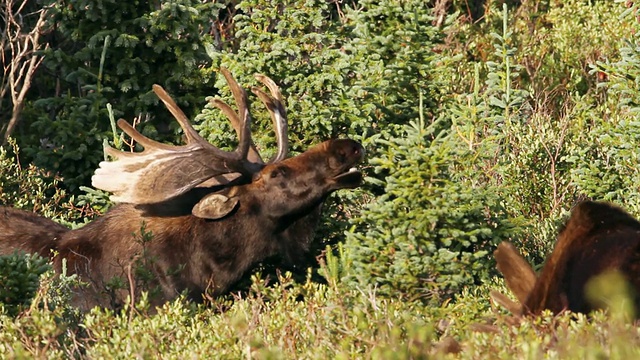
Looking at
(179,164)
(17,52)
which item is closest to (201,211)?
(179,164)

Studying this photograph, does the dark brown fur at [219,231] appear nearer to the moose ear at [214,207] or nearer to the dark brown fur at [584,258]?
the moose ear at [214,207]

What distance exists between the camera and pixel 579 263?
5988 mm

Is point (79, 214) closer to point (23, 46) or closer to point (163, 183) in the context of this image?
point (163, 183)

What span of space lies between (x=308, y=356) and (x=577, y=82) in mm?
9180

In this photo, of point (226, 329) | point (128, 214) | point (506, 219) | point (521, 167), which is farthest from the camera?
point (521, 167)

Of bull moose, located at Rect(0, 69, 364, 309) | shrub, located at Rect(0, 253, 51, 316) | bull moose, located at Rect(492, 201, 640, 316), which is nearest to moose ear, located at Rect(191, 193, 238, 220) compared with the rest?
bull moose, located at Rect(0, 69, 364, 309)

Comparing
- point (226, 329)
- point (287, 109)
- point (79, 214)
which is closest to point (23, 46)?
point (79, 214)

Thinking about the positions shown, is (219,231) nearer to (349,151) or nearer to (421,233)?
(349,151)

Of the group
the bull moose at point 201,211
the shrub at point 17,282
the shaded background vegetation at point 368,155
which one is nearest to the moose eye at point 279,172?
the bull moose at point 201,211

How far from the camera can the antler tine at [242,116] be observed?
8930 millimetres

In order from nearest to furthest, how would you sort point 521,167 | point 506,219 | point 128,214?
1. point 506,219
2. point 128,214
3. point 521,167

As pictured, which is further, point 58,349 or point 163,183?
point 163,183

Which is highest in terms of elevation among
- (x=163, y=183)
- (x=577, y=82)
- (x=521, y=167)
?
(x=163, y=183)

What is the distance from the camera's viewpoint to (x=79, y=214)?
10.4 meters
